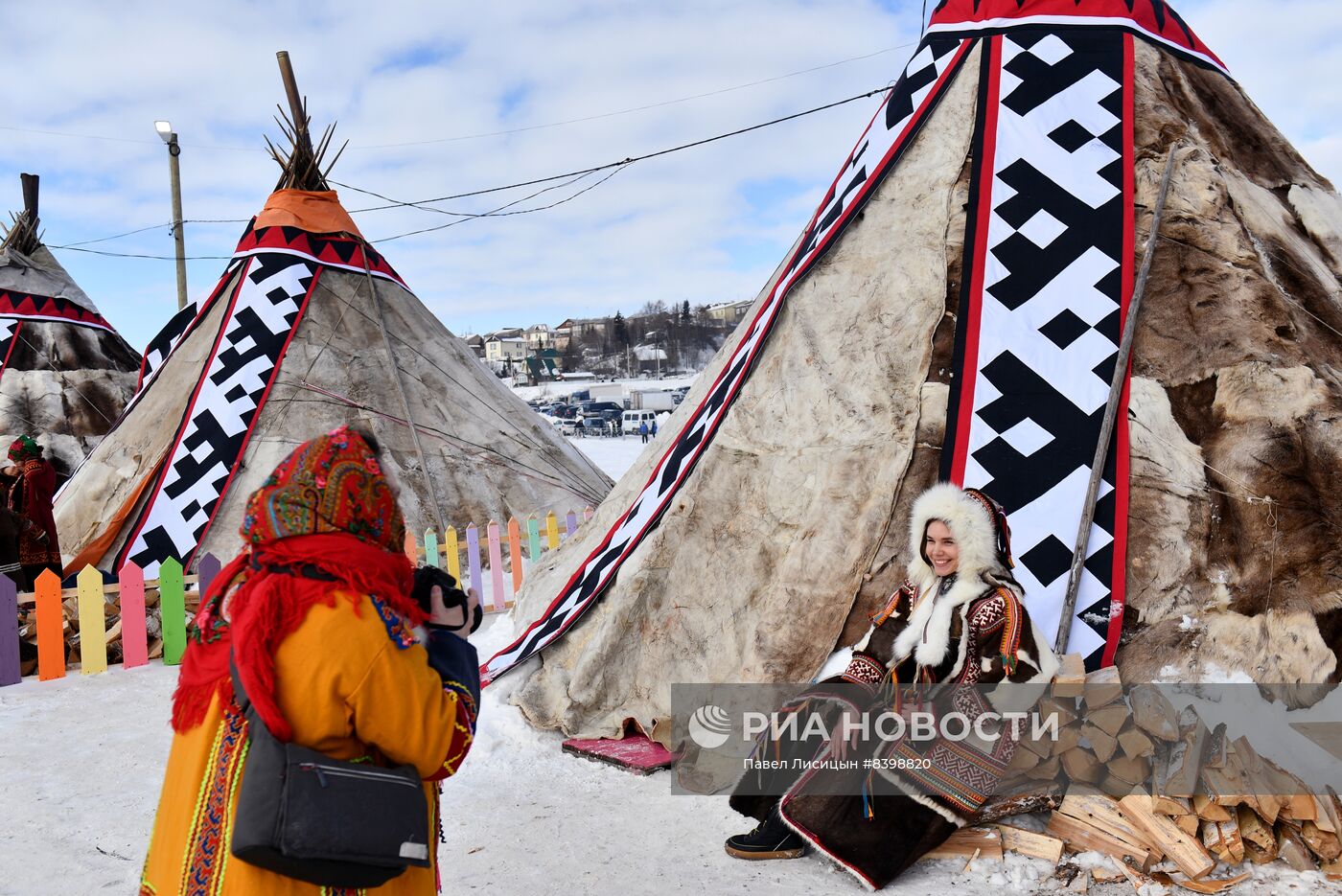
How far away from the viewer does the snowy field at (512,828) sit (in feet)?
9.75

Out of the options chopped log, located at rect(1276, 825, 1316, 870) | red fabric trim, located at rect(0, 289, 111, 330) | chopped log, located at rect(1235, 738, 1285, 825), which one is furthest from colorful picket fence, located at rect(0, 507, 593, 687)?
red fabric trim, located at rect(0, 289, 111, 330)

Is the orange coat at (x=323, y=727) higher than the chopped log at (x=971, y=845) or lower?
higher

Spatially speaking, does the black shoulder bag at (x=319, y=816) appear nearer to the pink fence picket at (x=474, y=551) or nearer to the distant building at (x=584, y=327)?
the pink fence picket at (x=474, y=551)

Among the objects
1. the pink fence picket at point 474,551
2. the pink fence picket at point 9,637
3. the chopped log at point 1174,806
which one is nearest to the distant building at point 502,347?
the pink fence picket at point 474,551

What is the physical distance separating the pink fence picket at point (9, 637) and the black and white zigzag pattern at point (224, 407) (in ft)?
6.40

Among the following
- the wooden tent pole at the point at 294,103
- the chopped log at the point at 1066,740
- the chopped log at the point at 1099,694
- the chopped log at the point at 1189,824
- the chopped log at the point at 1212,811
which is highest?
the wooden tent pole at the point at 294,103

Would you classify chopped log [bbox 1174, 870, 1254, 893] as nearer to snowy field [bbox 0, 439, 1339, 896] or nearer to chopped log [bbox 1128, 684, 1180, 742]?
snowy field [bbox 0, 439, 1339, 896]

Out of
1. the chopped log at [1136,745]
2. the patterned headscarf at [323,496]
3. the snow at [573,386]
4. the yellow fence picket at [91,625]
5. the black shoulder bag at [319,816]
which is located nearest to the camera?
the black shoulder bag at [319,816]

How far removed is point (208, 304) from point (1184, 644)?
804cm

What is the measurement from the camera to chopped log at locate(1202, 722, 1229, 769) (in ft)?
9.57

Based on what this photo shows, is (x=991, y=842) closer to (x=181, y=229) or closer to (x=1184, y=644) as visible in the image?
(x=1184, y=644)

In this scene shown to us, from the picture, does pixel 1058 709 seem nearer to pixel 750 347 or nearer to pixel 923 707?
pixel 923 707

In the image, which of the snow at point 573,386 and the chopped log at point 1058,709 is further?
the snow at point 573,386

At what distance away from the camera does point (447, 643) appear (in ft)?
6.13
